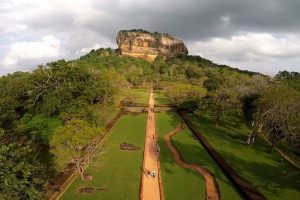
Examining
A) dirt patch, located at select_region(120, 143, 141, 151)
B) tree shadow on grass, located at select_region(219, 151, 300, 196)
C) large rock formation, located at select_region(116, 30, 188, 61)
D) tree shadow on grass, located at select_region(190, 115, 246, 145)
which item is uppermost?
large rock formation, located at select_region(116, 30, 188, 61)

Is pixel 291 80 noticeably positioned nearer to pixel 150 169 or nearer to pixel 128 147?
pixel 128 147

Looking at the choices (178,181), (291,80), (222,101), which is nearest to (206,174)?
(178,181)

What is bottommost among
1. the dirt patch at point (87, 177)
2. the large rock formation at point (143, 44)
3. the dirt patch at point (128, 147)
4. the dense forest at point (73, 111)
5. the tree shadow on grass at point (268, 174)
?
the dirt patch at point (87, 177)

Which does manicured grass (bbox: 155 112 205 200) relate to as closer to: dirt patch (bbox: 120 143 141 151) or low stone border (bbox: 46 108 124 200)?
dirt patch (bbox: 120 143 141 151)

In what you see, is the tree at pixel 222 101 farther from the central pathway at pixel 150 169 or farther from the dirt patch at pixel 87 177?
the dirt patch at pixel 87 177

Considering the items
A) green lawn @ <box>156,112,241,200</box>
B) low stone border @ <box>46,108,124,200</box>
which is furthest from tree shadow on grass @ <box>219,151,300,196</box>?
low stone border @ <box>46,108,124,200</box>

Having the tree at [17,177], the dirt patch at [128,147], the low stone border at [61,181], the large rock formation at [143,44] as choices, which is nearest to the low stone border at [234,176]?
the dirt patch at [128,147]
